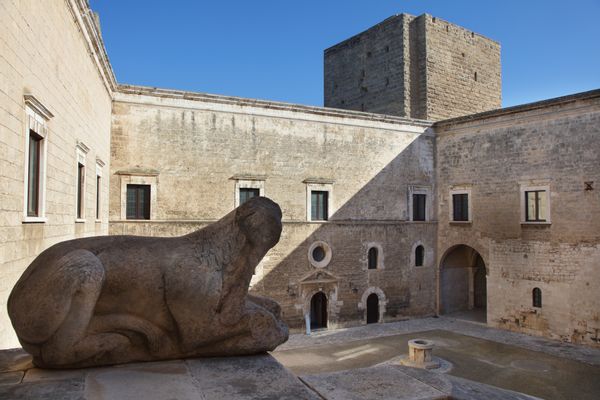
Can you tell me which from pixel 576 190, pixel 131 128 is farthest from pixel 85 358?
pixel 576 190

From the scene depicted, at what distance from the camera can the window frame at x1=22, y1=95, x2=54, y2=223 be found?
623 centimetres

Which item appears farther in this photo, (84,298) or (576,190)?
(576,190)

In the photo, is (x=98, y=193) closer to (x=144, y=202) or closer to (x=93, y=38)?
(x=144, y=202)

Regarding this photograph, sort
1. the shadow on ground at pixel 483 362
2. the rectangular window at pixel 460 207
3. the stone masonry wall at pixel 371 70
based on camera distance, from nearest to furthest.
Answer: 1. the shadow on ground at pixel 483 362
2. the rectangular window at pixel 460 207
3. the stone masonry wall at pixel 371 70

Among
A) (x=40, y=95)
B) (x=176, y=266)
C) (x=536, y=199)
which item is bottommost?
(x=176, y=266)

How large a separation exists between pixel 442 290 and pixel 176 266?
56.3 feet

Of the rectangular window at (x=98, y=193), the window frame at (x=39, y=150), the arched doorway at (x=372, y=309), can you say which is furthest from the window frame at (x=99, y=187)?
the arched doorway at (x=372, y=309)

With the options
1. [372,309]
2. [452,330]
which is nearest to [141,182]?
[372,309]

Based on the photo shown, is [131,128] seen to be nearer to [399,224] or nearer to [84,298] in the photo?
[399,224]

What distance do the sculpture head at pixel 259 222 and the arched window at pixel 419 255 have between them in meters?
15.8

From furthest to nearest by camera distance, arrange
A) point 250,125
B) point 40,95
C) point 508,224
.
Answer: point 508,224 → point 250,125 → point 40,95

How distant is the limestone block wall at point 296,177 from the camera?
14211 mm

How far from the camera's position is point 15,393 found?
2.80 meters

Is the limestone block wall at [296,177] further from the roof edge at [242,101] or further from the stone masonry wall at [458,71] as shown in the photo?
the stone masonry wall at [458,71]
